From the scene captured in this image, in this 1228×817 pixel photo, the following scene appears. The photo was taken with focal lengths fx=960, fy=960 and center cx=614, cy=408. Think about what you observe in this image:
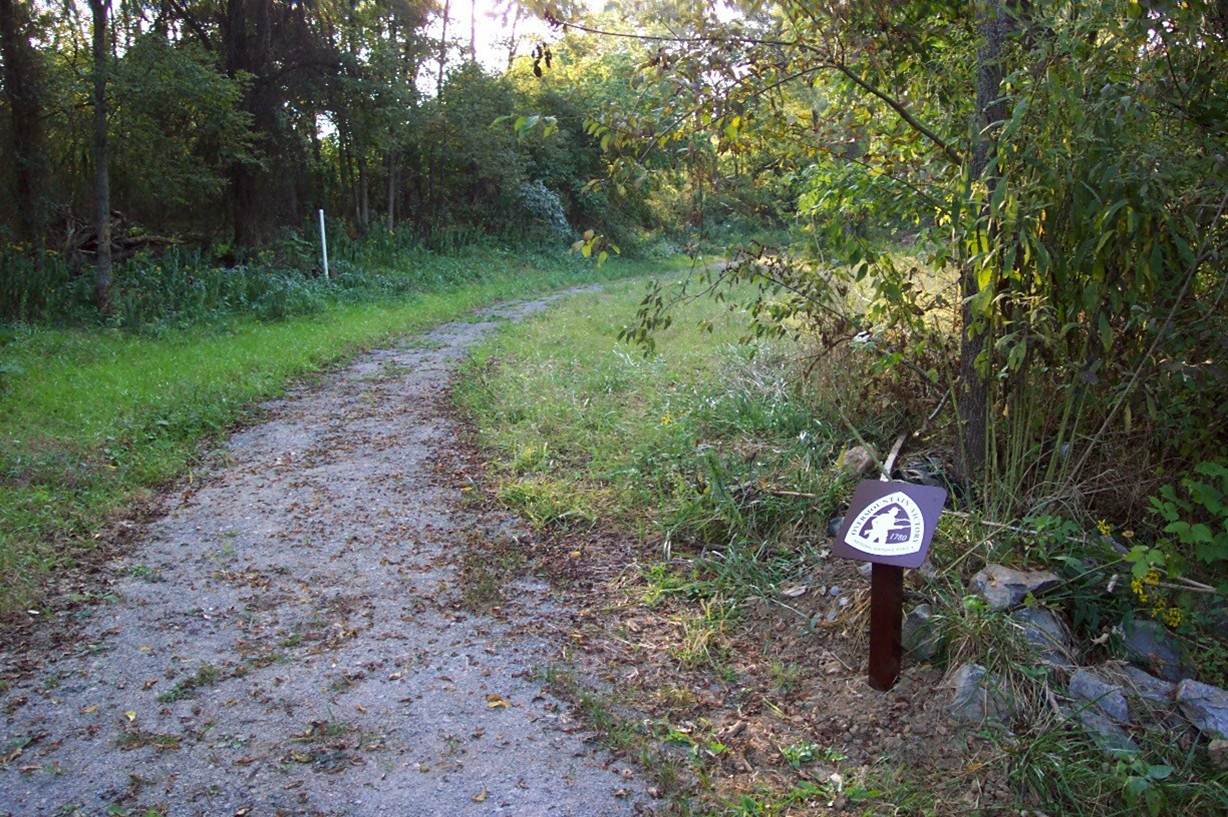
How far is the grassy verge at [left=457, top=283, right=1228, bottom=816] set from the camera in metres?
3.23

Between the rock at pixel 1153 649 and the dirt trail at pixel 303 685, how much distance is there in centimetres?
216

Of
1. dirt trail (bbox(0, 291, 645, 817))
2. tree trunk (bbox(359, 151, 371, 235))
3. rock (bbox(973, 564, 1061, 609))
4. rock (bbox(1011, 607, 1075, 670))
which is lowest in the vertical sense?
dirt trail (bbox(0, 291, 645, 817))

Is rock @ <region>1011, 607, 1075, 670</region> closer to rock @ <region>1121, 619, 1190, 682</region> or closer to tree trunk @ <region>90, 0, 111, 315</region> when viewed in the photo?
rock @ <region>1121, 619, 1190, 682</region>

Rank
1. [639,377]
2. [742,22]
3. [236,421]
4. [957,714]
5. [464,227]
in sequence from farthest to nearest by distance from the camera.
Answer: [464,227] → [639,377] → [236,421] → [742,22] → [957,714]

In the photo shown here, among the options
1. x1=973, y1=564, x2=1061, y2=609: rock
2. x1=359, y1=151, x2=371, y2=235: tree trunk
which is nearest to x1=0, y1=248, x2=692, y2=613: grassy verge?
x1=973, y1=564, x2=1061, y2=609: rock

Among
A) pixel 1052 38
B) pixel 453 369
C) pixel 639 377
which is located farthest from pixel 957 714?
→ pixel 453 369

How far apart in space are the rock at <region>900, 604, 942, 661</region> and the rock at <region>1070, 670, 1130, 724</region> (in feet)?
1.73

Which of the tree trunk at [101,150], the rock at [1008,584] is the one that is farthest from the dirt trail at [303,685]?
the tree trunk at [101,150]

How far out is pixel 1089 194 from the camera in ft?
12.8

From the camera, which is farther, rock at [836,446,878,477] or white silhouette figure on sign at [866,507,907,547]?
rock at [836,446,878,477]

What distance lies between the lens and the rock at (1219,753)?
320 centimetres

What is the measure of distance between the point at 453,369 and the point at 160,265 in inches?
252

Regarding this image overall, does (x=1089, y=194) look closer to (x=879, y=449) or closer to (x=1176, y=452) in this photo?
(x=1176, y=452)

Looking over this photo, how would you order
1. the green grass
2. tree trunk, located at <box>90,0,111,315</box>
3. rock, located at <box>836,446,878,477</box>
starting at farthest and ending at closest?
tree trunk, located at <box>90,0,111,315</box>, rock, located at <box>836,446,878,477</box>, the green grass
